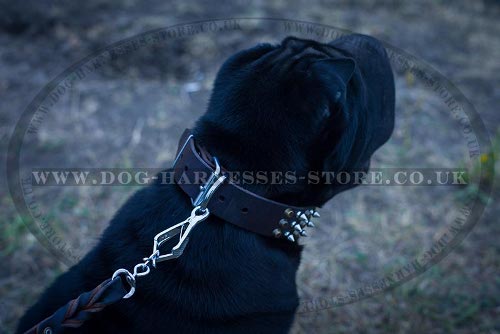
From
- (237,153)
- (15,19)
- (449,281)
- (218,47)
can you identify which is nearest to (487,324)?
(449,281)

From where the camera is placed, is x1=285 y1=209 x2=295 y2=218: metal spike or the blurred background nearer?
x1=285 y1=209 x2=295 y2=218: metal spike

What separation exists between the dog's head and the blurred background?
1.08 meters

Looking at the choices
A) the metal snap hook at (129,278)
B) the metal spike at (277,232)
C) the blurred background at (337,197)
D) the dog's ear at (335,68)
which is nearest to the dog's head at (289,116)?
the dog's ear at (335,68)

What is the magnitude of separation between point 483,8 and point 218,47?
120 inches

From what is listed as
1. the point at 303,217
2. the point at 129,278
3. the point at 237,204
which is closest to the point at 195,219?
the point at 237,204

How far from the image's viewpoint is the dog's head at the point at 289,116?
132 cm

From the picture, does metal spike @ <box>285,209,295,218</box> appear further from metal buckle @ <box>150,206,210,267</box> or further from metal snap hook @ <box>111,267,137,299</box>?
metal snap hook @ <box>111,267,137,299</box>

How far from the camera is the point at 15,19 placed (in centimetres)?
412

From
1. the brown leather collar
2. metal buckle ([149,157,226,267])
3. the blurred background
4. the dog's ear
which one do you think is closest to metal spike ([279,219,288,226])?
the brown leather collar

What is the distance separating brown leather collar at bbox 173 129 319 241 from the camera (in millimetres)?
1303

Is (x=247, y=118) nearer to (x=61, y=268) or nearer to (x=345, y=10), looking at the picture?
(x=61, y=268)

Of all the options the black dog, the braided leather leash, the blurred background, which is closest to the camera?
the braided leather leash

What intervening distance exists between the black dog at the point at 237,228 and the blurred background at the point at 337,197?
0.95m

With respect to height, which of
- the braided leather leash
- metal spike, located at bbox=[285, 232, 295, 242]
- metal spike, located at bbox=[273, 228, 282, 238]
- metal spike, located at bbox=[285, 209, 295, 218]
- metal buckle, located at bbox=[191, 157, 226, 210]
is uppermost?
metal buckle, located at bbox=[191, 157, 226, 210]
